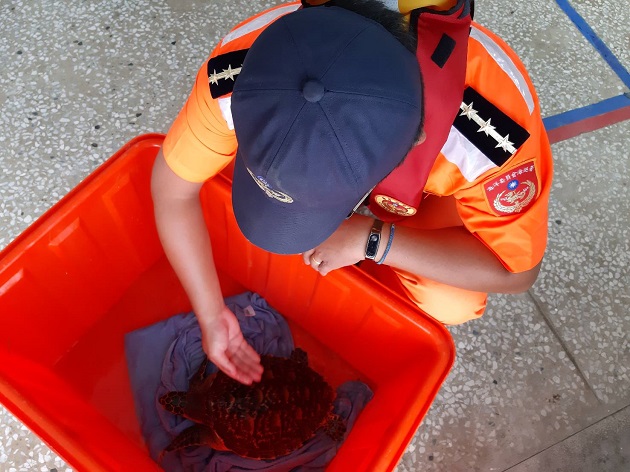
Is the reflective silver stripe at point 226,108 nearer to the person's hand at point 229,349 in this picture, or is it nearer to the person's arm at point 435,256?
the person's arm at point 435,256

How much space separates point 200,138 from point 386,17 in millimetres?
299

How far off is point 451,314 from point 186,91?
796 mm

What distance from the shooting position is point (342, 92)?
1.44ft

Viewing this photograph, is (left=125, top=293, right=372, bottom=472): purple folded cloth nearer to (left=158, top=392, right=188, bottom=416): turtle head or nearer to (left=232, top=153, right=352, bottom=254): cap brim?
(left=158, top=392, right=188, bottom=416): turtle head

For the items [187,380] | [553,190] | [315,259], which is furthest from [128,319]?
[553,190]

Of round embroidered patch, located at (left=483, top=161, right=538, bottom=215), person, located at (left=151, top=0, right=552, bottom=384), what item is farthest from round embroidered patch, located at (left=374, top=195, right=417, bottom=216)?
round embroidered patch, located at (left=483, top=161, right=538, bottom=215)

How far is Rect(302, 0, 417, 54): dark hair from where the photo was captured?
0.48 m

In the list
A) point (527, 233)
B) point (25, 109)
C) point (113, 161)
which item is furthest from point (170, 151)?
point (25, 109)

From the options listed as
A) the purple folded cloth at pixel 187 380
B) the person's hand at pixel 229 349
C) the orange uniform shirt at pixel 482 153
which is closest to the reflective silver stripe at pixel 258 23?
the orange uniform shirt at pixel 482 153

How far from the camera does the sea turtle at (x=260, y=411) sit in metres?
0.84

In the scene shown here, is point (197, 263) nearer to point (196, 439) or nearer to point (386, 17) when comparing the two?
point (196, 439)

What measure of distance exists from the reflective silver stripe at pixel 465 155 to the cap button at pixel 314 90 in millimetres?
232

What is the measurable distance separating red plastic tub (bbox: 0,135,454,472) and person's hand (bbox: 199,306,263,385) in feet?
0.49

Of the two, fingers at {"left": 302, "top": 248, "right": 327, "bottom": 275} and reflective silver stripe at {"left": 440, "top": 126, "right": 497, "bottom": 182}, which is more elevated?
reflective silver stripe at {"left": 440, "top": 126, "right": 497, "bottom": 182}
